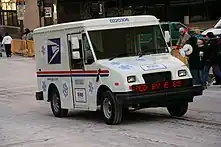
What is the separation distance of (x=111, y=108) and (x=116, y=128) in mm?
485

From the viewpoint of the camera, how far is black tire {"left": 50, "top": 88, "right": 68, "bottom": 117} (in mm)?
13695

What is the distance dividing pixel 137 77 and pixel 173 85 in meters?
0.90

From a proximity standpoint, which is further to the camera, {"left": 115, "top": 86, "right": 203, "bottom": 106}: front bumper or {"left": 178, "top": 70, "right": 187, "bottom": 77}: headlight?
{"left": 178, "top": 70, "right": 187, "bottom": 77}: headlight

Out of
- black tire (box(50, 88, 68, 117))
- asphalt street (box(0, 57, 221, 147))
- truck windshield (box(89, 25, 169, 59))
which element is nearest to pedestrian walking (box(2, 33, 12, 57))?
asphalt street (box(0, 57, 221, 147))

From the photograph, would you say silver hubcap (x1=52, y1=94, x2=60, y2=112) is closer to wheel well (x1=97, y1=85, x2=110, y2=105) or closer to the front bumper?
wheel well (x1=97, y1=85, x2=110, y2=105)

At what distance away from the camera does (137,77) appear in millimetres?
10812

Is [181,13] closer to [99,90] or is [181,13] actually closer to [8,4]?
[8,4]

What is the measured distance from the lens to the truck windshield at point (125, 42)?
11828mm

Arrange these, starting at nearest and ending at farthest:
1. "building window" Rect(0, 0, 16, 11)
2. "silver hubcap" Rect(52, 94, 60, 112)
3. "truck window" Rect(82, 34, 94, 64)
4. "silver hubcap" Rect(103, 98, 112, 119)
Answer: "silver hubcap" Rect(103, 98, 112, 119), "truck window" Rect(82, 34, 94, 64), "silver hubcap" Rect(52, 94, 60, 112), "building window" Rect(0, 0, 16, 11)

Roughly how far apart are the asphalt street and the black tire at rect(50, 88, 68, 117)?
0.71 feet

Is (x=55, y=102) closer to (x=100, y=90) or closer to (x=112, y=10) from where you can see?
(x=100, y=90)

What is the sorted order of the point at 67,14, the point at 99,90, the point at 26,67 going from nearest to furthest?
the point at 99,90 → the point at 26,67 → the point at 67,14

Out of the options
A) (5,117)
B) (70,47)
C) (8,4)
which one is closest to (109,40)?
(70,47)

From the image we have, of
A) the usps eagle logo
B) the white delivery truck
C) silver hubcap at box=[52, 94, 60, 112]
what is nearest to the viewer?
the white delivery truck
